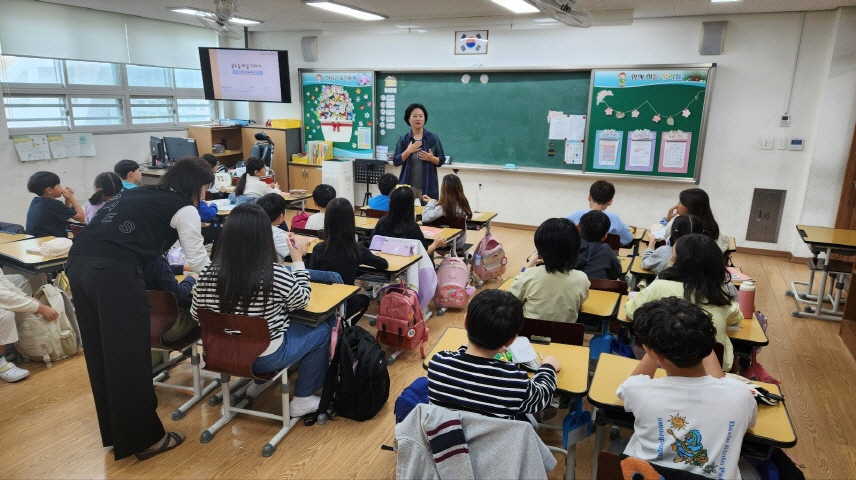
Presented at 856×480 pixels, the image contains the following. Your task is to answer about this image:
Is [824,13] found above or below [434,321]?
above

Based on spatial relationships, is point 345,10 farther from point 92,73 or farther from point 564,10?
point 92,73

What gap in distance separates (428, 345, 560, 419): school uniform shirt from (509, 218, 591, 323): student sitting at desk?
98cm

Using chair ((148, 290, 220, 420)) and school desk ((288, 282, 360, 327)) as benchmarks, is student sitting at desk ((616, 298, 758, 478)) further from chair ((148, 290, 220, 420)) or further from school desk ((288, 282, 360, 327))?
chair ((148, 290, 220, 420))

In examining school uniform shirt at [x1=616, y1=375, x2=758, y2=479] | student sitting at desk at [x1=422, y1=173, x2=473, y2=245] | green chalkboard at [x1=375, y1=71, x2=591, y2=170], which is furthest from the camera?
green chalkboard at [x1=375, y1=71, x2=591, y2=170]

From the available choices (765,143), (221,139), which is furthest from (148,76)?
(765,143)

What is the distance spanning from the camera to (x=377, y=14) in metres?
6.65

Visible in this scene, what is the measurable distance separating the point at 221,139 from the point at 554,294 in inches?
271

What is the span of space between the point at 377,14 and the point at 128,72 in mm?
3333

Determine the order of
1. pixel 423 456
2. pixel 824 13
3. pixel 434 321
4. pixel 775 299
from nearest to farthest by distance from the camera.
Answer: pixel 423 456, pixel 434 321, pixel 775 299, pixel 824 13

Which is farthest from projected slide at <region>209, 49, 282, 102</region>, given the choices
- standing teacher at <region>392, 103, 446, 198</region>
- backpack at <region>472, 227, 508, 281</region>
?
backpack at <region>472, 227, 508, 281</region>

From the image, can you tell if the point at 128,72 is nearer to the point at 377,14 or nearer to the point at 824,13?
the point at 377,14

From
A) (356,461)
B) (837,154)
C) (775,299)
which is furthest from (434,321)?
(837,154)

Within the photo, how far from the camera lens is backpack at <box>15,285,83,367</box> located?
3354 mm

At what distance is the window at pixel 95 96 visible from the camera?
583cm
